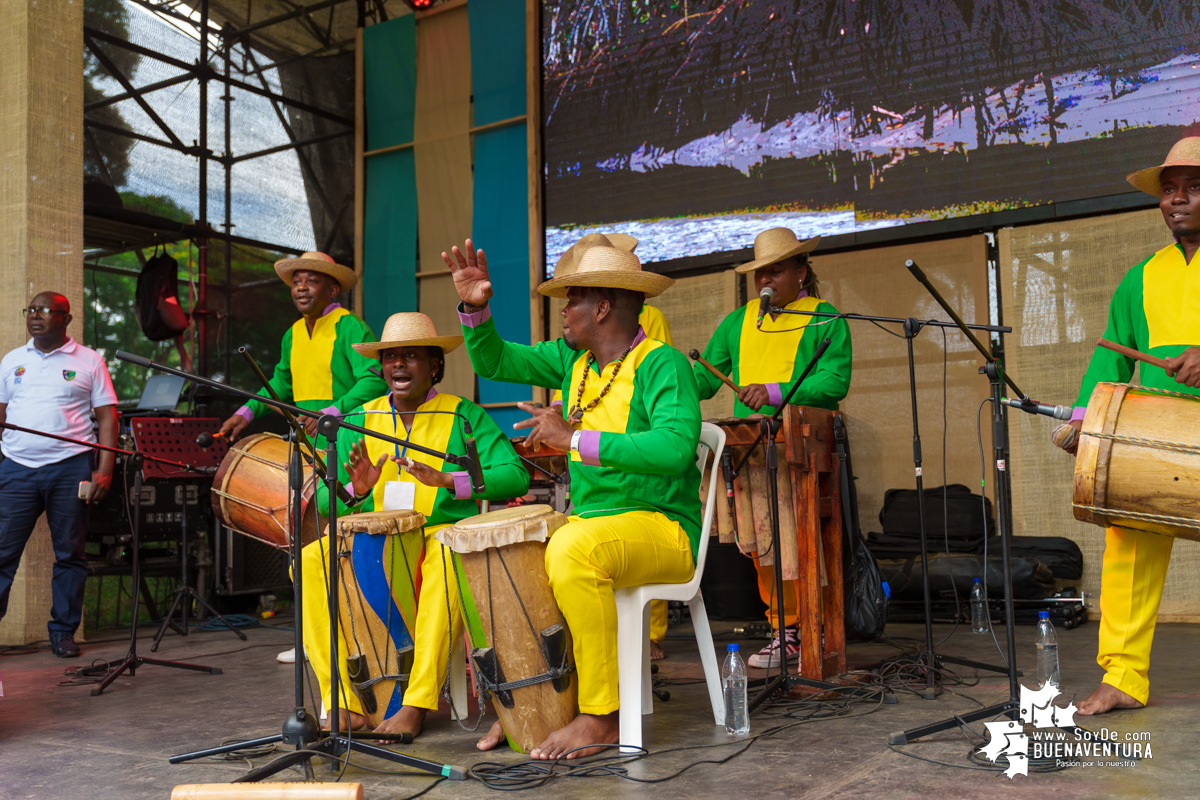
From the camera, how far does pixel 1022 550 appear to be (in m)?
6.48

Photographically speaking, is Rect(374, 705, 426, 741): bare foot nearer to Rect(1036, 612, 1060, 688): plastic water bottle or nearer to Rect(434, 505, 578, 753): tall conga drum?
Rect(434, 505, 578, 753): tall conga drum

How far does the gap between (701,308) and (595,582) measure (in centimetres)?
526

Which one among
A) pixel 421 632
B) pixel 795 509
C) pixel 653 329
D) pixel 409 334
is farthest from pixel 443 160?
pixel 421 632

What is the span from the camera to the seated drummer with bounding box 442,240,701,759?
312 cm

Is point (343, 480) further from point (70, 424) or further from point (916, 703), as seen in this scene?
point (70, 424)

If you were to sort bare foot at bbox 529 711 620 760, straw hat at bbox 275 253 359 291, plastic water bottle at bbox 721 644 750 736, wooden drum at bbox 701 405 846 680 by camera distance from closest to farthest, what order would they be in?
bare foot at bbox 529 711 620 760 < plastic water bottle at bbox 721 644 750 736 < wooden drum at bbox 701 405 846 680 < straw hat at bbox 275 253 359 291

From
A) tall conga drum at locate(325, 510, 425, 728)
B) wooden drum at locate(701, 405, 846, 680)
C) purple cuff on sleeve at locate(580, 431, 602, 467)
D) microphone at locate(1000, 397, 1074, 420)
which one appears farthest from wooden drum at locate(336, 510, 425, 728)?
microphone at locate(1000, 397, 1074, 420)

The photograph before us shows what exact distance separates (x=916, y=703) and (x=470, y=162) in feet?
22.8

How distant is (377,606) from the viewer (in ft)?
11.4

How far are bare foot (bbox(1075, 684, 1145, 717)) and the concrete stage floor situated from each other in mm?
53

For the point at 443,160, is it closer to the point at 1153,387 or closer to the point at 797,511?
the point at 797,511

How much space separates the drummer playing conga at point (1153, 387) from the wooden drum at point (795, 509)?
3.28 feet

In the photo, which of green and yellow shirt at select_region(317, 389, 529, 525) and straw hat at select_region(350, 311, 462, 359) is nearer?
green and yellow shirt at select_region(317, 389, 529, 525)

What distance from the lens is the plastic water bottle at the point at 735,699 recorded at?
3.37 meters
